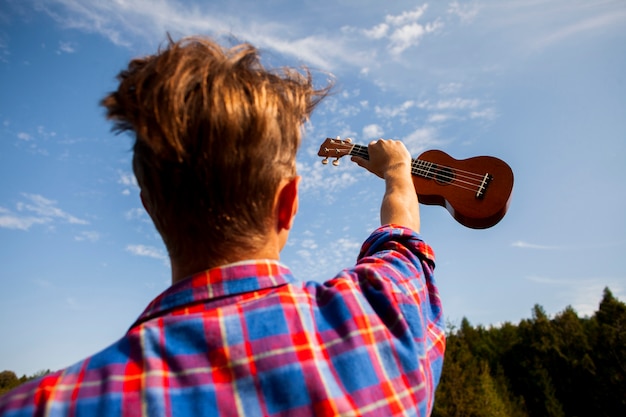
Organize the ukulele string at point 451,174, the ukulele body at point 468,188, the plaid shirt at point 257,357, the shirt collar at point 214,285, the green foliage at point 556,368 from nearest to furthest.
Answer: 1. the plaid shirt at point 257,357
2. the shirt collar at point 214,285
3. the ukulele body at point 468,188
4. the ukulele string at point 451,174
5. the green foliage at point 556,368

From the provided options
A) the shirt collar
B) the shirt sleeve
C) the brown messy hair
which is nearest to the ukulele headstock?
the shirt sleeve

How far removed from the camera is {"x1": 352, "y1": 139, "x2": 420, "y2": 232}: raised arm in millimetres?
1944

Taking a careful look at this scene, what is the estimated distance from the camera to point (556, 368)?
125 ft

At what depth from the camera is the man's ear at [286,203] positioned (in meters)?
1.43

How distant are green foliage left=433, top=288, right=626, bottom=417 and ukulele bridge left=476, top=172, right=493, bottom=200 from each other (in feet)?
81.7

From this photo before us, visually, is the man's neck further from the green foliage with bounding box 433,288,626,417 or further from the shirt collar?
the green foliage with bounding box 433,288,626,417

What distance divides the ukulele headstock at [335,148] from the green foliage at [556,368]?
24915mm

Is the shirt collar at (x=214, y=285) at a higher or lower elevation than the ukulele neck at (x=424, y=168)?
lower

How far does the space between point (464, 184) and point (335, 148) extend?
0.96 meters

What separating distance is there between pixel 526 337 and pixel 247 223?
150 feet

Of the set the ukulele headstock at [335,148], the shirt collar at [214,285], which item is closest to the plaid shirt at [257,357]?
the shirt collar at [214,285]

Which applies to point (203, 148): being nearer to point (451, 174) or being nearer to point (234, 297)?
point (234, 297)

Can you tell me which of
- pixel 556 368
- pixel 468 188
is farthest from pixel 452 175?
pixel 556 368

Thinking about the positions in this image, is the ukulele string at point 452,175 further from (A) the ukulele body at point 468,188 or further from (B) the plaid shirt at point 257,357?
(B) the plaid shirt at point 257,357
